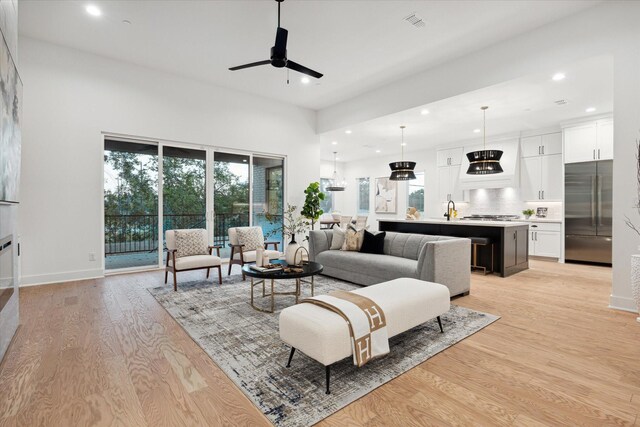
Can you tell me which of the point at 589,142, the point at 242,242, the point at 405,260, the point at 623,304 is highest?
the point at 589,142

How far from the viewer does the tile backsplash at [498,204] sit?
728cm

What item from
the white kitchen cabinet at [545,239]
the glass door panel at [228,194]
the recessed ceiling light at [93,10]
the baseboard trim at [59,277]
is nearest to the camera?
the recessed ceiling light at [93,10]

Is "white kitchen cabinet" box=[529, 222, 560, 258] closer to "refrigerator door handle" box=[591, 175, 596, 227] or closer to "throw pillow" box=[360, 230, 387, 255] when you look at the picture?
"refrigerator door handle" box=[591, 175, 596, 227]

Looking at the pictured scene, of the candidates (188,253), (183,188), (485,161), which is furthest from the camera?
(183,188)

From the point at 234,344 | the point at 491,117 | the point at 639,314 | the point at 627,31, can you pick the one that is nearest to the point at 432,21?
the point at 627,31

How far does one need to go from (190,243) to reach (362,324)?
3368 millimetres

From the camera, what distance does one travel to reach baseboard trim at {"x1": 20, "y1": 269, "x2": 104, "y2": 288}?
175 inches

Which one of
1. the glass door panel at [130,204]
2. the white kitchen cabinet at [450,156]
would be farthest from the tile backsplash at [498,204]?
the glass door panel at [130,204]

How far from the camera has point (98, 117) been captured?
5.00m

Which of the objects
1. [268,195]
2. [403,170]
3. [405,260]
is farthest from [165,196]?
[403,170]

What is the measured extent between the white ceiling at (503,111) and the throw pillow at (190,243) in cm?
416

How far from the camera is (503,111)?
5.96m

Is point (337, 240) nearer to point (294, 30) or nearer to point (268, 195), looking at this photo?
point (268, 195)

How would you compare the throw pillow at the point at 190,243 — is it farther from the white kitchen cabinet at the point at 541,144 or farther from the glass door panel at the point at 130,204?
the white kitchen cabinet at the point at 541,144
